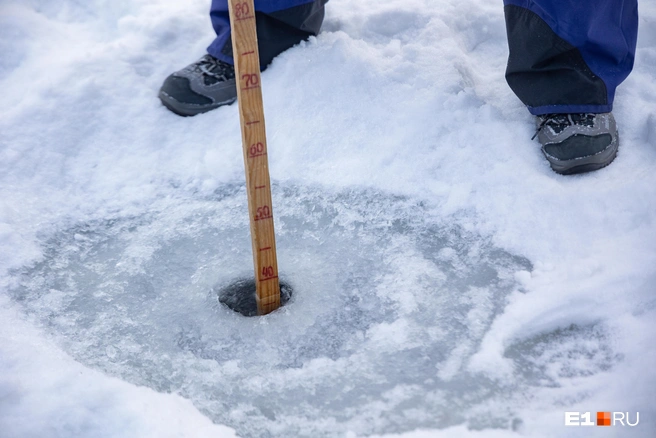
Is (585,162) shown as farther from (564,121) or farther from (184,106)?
(184,106)

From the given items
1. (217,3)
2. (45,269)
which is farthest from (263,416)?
(217,3)

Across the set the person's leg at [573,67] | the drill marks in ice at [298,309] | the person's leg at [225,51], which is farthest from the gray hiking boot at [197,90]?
the person's leg at [573,67]

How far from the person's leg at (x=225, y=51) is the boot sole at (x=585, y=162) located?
39.8 inches

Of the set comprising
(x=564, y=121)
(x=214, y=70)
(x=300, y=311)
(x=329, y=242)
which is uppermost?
(x=214, y=70)

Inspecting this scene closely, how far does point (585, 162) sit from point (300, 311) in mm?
991

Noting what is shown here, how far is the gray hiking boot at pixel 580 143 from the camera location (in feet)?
6.51

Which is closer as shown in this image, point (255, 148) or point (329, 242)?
point (255, 148)

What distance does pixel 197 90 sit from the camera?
236 centimetres

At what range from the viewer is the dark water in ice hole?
1.38 m

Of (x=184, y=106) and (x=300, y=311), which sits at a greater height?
(x=184, y=106)

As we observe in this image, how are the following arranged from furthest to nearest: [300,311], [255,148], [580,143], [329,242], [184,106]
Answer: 1. [184,106]
2. [580,143]
3. [329,242]
4. [300,311]
5. [255,148]

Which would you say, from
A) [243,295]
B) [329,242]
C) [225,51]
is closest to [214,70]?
[225,51]

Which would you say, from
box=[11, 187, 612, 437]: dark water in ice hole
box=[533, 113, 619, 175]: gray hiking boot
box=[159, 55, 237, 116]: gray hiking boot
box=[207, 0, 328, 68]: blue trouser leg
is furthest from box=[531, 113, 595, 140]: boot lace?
box=[159, 55, 237, 116]: gray hiking boot

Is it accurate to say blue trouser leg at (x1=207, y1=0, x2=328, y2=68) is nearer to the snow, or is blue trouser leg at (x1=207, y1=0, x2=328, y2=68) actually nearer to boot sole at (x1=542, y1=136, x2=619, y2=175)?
the snow
